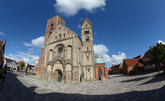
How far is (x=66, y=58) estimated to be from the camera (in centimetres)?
2314

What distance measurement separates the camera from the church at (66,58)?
21.9m

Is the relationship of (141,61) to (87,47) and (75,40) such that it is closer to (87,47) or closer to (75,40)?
(87,47)

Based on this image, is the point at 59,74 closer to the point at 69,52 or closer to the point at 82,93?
the point at 69,52

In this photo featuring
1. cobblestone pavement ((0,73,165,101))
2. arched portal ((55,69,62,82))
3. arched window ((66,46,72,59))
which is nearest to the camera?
cobblestone pavement ((0,73,165,101))

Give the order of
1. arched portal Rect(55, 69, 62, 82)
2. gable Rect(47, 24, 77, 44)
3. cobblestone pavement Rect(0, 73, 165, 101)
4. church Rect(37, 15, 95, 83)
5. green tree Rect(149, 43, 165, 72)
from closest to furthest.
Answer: cobblestone pavement Rect(0, 73, 165, 101) < green tree Rect(149, 43, 165, 72) < church Rect(37, 15, 95, 83) < arched portal Rect(55, 69, 62, 82) < gable Rect(47, 24, 77, 44)

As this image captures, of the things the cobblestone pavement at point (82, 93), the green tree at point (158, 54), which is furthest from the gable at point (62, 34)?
the green tree at point (158, 54)

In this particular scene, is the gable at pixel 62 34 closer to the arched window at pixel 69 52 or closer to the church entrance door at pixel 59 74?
the arched window at pixel 69 52

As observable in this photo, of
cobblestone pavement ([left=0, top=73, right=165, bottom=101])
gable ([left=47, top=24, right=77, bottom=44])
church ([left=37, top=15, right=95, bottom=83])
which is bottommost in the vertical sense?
cobblestone pavement ([left=0, top=73, right=165, bottom=101])

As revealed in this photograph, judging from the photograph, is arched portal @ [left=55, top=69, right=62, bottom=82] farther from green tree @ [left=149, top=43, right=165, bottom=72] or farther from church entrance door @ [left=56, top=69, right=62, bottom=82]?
green tree @ [left=149, top=43, right=165, bottom=72]

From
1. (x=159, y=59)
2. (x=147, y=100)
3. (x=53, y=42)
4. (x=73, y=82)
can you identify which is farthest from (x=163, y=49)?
(x=53, y=42)

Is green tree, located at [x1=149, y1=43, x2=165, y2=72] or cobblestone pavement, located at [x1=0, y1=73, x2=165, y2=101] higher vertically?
green tree, located at [x1=149, y1=43, x2=165, y2=72]

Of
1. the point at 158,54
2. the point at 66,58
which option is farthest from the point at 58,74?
the point at 158,54

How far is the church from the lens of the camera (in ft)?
71.8

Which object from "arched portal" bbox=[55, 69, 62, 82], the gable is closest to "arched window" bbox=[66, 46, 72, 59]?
the gable
